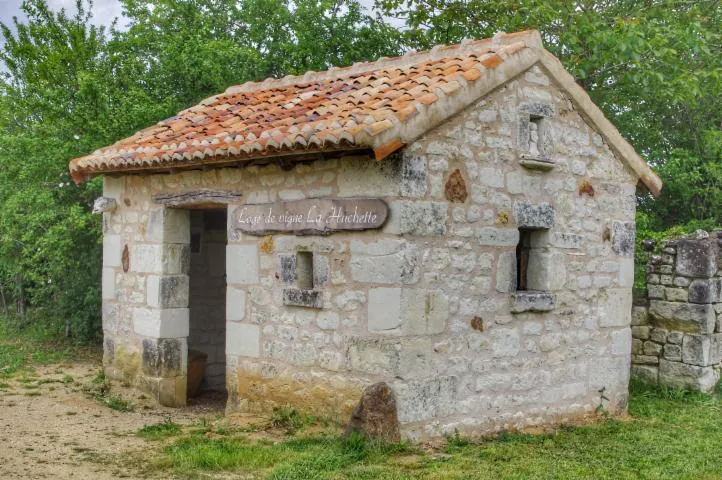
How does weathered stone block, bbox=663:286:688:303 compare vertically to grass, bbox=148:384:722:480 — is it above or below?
above

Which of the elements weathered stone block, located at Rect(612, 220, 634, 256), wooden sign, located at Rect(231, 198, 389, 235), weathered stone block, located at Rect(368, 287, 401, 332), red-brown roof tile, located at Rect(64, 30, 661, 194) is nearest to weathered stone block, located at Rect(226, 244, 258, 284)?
wooden sign, located at Rect(231, 198, 389, 235)

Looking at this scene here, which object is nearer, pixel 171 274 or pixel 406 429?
pixel 406 429

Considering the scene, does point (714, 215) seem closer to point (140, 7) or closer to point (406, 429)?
point (406, 429)

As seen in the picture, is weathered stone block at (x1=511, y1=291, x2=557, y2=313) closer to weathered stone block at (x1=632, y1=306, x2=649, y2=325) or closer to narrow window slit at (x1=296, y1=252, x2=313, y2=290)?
narrow window slit at (x1=296, y1=252, x2=313, y2=290)

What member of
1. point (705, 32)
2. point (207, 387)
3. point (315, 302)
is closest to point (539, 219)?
point (315, 302)

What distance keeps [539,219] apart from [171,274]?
12.2ft

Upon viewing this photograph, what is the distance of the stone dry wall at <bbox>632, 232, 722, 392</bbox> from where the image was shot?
27.4 feet

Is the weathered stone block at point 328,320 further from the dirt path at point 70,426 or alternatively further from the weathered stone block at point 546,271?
the weathered stone block at point 546,271

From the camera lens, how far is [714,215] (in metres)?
13.2

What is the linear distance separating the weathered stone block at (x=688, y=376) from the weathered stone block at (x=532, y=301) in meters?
2.52

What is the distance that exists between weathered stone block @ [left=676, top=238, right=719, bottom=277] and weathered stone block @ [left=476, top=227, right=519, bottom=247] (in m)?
2.79

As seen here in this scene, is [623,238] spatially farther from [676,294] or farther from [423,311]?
[423,311]

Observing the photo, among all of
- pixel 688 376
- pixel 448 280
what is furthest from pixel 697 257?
pixel 448 280

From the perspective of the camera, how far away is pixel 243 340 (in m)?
6.90
